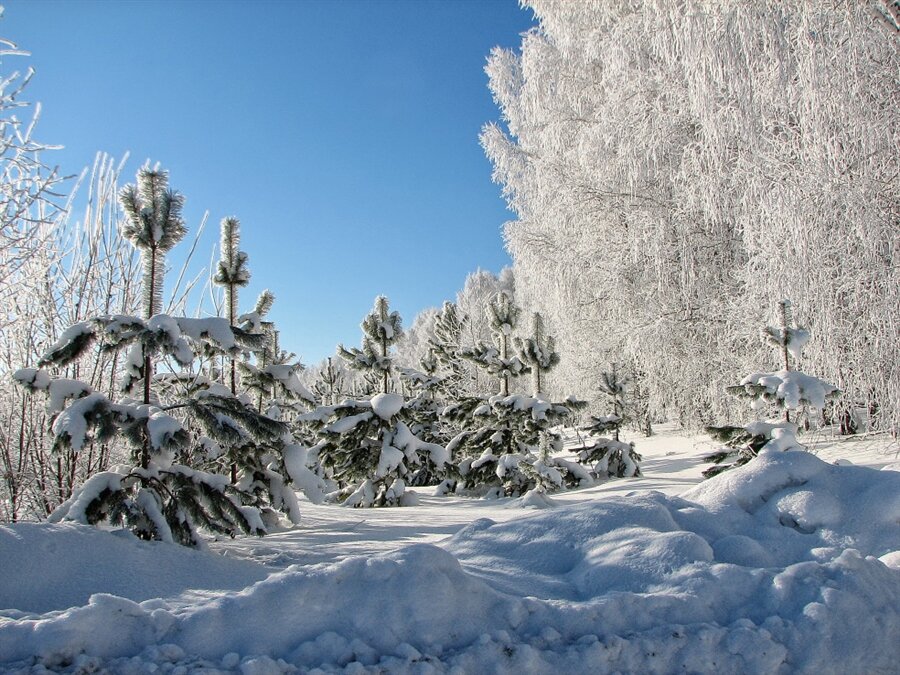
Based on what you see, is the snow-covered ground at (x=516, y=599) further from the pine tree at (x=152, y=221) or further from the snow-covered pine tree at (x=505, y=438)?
the snow-covered pine tree at (x=505, y=438)

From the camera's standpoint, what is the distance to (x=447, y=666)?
1.96 meters

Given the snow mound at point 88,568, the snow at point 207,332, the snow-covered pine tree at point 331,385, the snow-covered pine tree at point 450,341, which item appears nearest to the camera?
the snow mound at point 88,568

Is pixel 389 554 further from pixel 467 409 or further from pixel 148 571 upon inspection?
pixel 467 409

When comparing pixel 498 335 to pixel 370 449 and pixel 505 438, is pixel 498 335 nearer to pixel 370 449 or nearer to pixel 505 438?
pixel 505 438

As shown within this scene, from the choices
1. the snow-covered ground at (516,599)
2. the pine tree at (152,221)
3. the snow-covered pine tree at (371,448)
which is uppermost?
the pine tree at (152,221)

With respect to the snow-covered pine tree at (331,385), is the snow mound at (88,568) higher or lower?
lower

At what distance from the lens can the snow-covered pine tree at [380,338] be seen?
8.96 metres

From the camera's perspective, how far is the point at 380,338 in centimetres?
915

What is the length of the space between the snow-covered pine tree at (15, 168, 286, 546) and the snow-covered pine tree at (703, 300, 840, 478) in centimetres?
485

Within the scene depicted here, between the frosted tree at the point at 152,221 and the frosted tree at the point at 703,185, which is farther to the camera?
the frosted tree at the point at 703,185

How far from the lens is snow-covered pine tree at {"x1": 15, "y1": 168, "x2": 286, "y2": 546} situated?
3.51 m

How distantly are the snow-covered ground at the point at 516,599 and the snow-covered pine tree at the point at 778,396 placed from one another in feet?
7.84

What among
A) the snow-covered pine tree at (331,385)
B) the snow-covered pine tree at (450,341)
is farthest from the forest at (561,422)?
the snow-covered pine tree at (331,385)

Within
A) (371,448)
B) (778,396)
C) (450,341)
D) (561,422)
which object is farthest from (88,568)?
(450,341)
